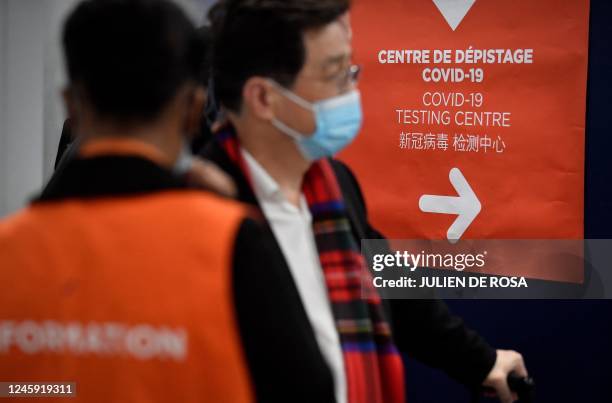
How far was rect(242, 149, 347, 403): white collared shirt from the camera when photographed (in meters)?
1.46

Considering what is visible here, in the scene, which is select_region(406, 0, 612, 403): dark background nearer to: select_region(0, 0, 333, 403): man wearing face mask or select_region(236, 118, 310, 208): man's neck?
select_region(236, 118, 310, 208): man's neck

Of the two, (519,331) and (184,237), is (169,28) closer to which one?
(184,237)

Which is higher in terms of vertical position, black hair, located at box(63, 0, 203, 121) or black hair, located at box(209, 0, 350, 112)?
black hair, located at box(209, 0, 350, 112)

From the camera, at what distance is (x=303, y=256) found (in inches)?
60.1

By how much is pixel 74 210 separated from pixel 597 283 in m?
2.31

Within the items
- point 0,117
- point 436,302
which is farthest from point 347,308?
point 0,117

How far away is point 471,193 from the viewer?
286cm

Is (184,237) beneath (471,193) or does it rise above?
beneath

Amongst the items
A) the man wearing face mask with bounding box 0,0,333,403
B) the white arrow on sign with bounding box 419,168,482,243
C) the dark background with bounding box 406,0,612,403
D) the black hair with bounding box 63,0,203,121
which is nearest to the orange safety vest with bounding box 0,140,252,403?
the man wearing face mask with bounding box 0,0,333,403

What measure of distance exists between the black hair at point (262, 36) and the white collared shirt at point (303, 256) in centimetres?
15

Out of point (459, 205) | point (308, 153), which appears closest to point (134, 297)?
point (308, 153)

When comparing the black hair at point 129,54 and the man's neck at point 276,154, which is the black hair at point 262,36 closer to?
the man's neck at point 276,154

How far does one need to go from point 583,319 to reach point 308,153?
65.7 inches

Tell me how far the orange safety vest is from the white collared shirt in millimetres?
584
